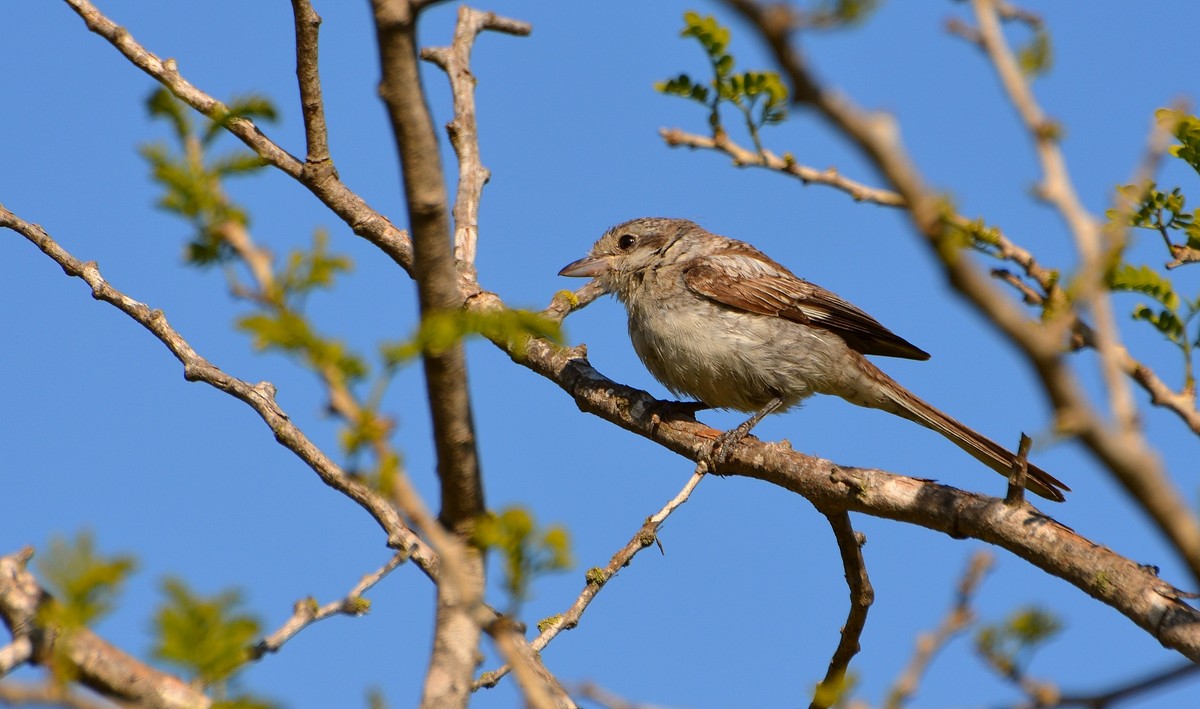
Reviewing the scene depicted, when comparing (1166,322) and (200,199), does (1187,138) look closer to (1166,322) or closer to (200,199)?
(1166,322)

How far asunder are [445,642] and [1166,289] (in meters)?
2.13

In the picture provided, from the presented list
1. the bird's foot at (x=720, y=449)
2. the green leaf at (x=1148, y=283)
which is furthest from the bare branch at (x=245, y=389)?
the green leaf at (x=1148, y=283)

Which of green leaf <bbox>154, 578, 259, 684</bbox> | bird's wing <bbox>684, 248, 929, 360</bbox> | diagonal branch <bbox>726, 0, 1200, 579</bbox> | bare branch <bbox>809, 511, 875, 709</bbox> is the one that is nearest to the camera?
diagonal branch <bbox>726, 0, 1200, 579</bbox>

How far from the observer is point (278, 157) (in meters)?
6.16

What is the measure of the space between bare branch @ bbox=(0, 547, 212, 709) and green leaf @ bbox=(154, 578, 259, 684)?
13 centimetres

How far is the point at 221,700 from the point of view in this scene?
2.27 meters

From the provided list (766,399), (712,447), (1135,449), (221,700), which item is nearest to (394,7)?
(221,700)

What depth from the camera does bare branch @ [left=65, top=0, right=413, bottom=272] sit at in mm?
5520

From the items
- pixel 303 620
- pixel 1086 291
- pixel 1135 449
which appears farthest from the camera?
pixel 303 620

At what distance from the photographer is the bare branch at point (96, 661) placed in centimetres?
237

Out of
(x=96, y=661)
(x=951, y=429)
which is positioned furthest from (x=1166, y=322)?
(x=951, y=429)

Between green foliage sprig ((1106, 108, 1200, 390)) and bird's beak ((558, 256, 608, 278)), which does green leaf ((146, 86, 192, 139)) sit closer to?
green foliage sprig ((1106, 108, 1200, 390))

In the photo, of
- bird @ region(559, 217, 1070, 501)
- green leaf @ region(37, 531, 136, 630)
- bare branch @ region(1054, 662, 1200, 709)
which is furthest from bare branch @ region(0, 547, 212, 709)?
bird @ region(559, 217, 1070, 501)

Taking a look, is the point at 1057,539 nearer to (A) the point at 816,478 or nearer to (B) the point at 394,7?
(A) the point at 816,478
